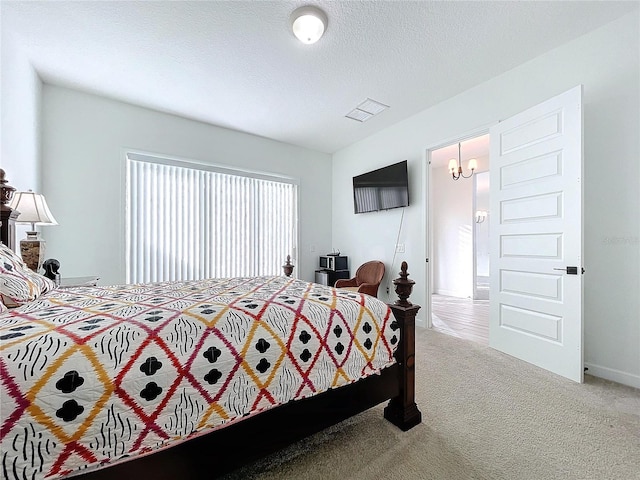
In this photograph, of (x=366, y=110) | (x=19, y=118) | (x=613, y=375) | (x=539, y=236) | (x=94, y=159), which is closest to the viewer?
(x=613, y=375)

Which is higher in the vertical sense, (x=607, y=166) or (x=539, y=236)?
(x=607, y=166)

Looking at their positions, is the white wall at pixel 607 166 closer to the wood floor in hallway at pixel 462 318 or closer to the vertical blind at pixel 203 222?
the wood floor in hallway at pixel 462 318

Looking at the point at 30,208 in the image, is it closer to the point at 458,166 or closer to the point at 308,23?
the point at 308,23

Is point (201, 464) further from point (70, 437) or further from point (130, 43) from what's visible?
point (130, 43)

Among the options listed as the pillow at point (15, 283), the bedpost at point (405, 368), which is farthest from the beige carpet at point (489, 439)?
the pillow at point (15, 283)

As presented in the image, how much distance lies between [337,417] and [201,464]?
667 mm

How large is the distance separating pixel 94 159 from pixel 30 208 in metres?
1.43

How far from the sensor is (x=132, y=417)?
36.9 inches

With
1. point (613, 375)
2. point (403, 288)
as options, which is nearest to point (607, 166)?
point (613, 375)

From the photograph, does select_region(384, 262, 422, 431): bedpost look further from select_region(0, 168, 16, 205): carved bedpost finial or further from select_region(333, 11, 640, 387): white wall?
select_region(0, 168, 16, 205): carved bedpost finial

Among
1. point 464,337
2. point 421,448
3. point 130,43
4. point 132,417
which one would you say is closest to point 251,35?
point 130,43

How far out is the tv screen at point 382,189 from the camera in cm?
388

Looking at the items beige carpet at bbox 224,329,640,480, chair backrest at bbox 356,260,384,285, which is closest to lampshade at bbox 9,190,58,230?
beige carpet at bbox 224,329,640,480

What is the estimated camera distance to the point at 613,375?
7.27ft
